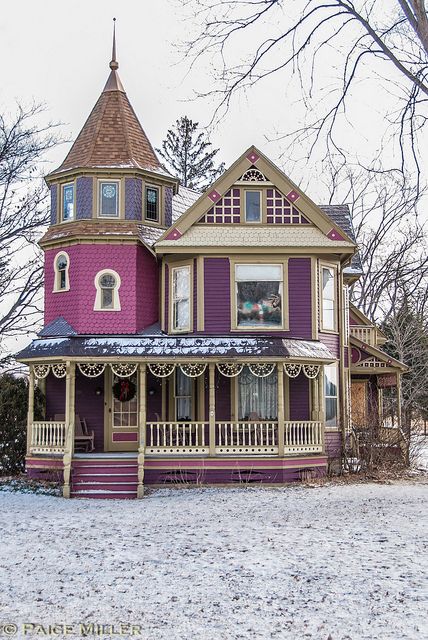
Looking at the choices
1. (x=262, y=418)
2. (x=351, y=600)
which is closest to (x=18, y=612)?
(x=351, y=600)

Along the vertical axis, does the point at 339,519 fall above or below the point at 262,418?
below

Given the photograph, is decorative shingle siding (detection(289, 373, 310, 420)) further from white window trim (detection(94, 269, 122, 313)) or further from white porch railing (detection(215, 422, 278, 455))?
white window trim (detection(94, 269, 122, 313))

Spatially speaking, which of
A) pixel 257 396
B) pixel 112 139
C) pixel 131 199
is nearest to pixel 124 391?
pixel 257 396

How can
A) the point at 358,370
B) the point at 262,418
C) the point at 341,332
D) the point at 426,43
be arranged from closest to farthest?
the point at 426,43 < the point at 262,418 < the point at 341,332 < the point at 358,370

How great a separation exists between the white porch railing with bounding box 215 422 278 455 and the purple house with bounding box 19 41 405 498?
0.05m

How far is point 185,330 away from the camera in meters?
20.0

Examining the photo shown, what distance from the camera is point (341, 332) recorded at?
68.6 feet

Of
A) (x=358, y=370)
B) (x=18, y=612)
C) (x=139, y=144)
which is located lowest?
(x=18, y=612)

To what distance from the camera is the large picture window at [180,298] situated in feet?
66.0

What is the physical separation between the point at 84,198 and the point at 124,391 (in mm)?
5411

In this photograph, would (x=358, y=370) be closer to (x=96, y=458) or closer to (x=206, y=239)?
(x=206, y=239)

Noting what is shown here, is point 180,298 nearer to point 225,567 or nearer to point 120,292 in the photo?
point 120,292

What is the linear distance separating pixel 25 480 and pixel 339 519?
29.1 ft

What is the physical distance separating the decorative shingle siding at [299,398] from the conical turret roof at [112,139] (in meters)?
7.19
